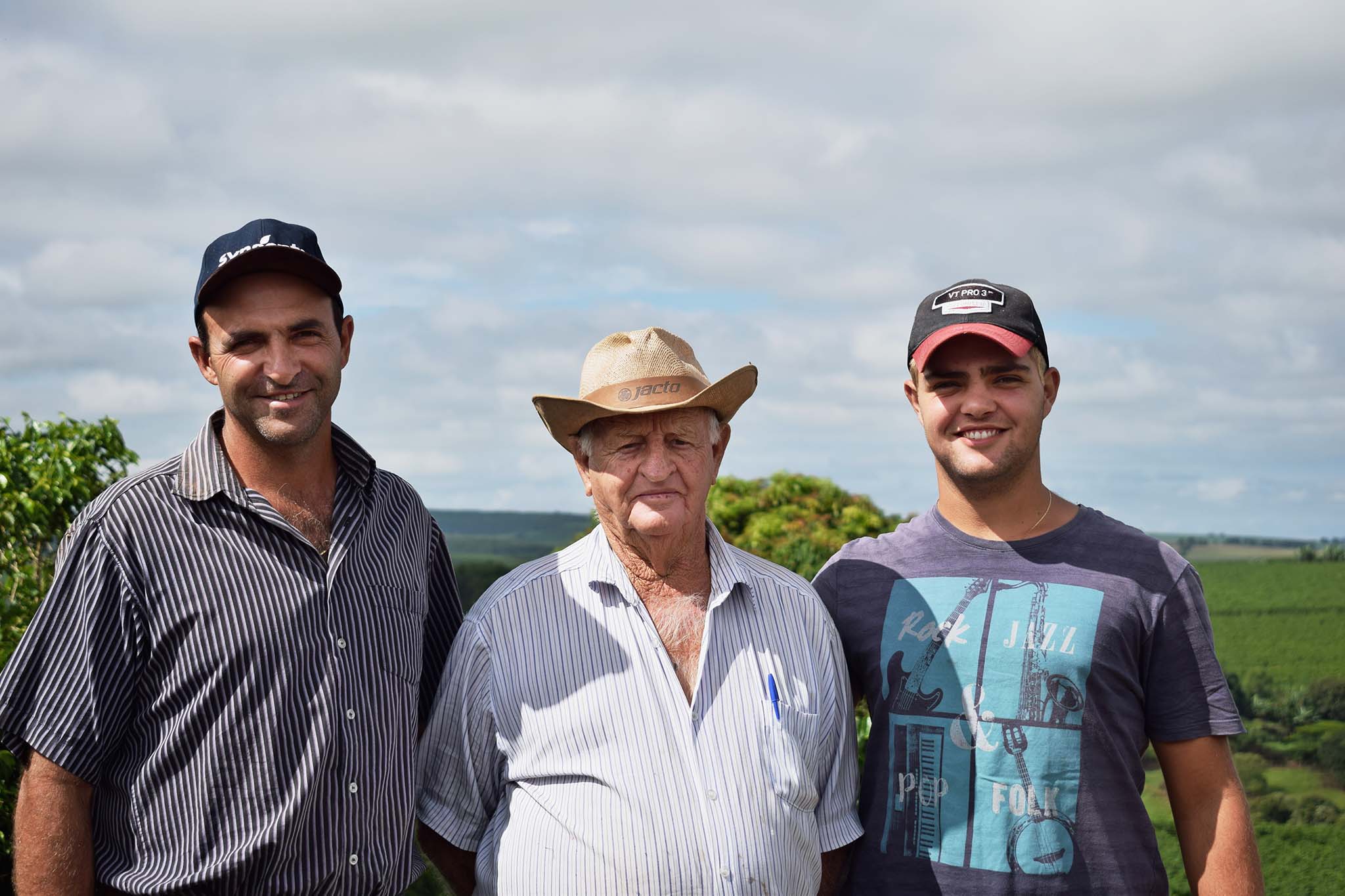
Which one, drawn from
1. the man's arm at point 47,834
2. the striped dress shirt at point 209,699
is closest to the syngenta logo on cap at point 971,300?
the striped dress shirt at point 209,699

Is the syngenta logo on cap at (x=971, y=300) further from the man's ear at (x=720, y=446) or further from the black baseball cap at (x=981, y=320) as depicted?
the man's ear at (x=720, y=446)

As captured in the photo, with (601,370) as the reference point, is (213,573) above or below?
below

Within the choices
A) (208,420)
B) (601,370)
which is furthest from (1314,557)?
(208,420)

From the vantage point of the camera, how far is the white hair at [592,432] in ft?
Result: 11.0

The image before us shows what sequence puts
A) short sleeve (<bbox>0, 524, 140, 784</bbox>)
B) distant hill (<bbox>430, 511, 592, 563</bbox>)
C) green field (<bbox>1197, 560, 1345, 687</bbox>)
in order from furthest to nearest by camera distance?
distant hill (<bbox>430, 511, 592, 563</bbox>) → green field (<bbox>1197, 560, 1345, 687</bbox>) → short sleeve (<bbox>0, 524, 140, 784</bbox>)

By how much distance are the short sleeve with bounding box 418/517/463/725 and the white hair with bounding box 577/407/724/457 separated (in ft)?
1.83

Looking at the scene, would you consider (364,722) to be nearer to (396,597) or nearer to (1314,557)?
(396,597)

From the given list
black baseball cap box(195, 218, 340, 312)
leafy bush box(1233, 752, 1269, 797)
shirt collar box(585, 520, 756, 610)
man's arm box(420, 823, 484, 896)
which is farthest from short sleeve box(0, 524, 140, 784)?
leafy bush box(1233, 752, 1269, 797)

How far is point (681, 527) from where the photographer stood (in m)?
3.26

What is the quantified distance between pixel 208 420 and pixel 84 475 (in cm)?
293

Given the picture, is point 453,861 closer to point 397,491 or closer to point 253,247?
point 397,491

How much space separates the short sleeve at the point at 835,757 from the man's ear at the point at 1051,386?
943mm

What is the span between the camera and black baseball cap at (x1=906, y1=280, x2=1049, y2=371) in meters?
3.29

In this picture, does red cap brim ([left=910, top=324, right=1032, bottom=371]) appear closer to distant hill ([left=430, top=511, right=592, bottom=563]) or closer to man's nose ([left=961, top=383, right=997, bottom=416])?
man's nose ([left=961, top=383, right=997, bottom=416])
